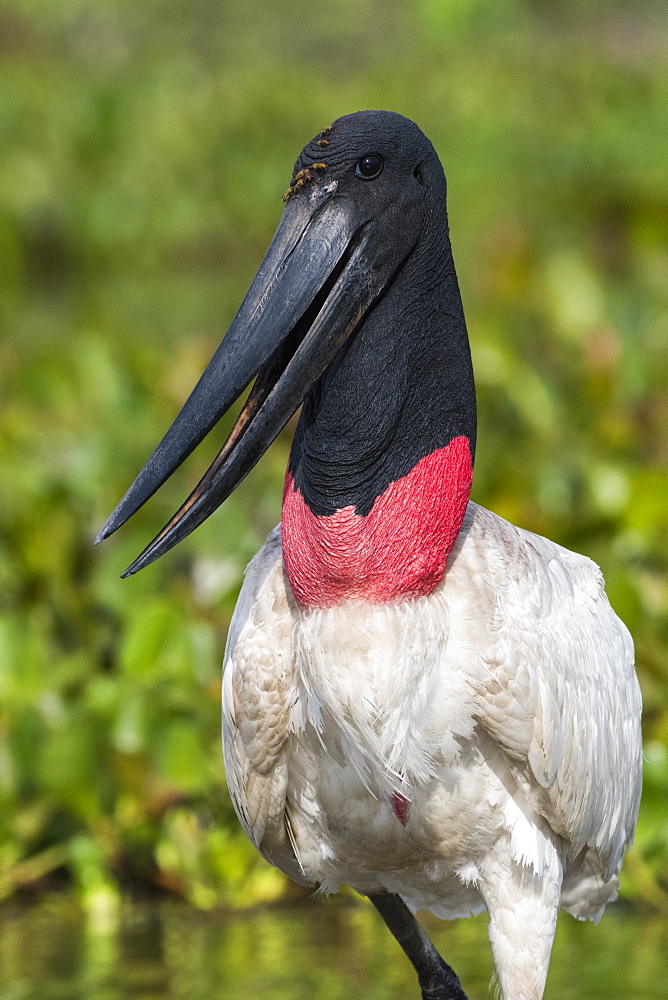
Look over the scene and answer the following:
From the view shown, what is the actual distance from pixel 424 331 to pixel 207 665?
2.17 metres

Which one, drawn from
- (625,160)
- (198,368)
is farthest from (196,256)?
(198,368)

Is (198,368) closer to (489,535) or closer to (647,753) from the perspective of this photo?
(647,753)

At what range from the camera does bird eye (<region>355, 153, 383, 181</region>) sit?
A: 2.47m

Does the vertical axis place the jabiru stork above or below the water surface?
above

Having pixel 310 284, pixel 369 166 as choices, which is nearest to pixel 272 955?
pixel 310 284

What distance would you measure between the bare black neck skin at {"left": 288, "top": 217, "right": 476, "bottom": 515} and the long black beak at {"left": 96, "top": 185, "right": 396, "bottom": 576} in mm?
50

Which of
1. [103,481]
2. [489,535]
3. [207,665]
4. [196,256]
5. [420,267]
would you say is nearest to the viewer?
[420,267]

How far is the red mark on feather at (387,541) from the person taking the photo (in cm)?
258

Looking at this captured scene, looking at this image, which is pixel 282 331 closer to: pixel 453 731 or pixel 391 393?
pixel 391 393

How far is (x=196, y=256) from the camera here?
62.4 ft

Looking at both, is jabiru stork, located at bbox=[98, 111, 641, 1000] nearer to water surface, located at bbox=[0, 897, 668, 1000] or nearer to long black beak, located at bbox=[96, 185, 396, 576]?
long black beak, located at bbox=[96, 185, 396, 576]

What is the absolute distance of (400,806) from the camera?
2725 mm

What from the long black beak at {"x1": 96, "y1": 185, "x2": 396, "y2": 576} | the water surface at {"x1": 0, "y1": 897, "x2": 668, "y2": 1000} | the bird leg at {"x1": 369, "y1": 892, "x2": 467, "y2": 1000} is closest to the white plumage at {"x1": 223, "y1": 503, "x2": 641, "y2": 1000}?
the bird leg at {"x1": 369, "y1": 892, "x2": 467, "y2": 1000}

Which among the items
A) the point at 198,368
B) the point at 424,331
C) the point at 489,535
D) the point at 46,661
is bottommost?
the point at 46,661
